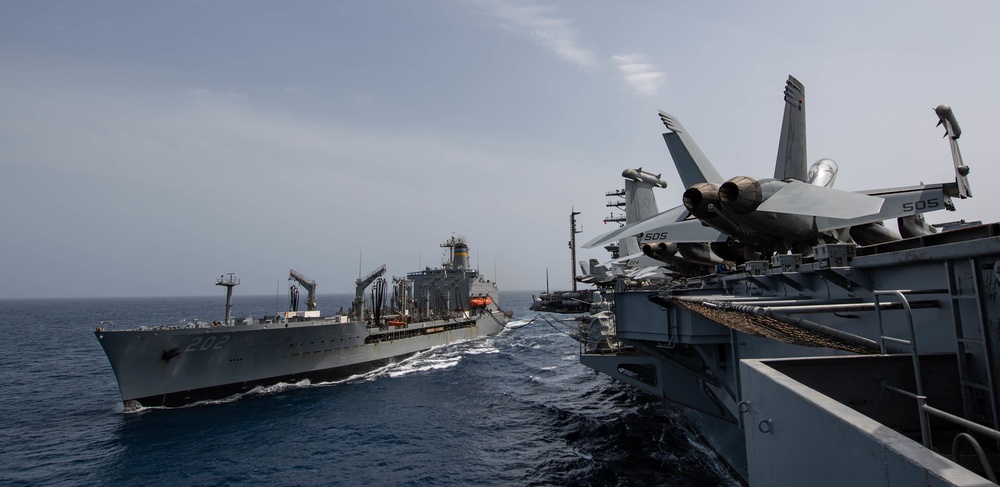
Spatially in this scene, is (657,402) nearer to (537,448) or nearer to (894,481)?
(537,448)

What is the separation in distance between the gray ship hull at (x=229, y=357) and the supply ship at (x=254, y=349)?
0.04m

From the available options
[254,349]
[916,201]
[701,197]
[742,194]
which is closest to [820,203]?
[742,194]

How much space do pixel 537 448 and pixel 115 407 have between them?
21465 millimetres

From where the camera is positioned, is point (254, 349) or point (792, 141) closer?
point (792, 141)

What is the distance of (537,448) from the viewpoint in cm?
1655

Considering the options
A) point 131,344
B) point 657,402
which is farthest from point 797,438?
point 131,344

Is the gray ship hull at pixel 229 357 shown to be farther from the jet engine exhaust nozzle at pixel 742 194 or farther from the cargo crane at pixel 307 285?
the jet engine exhaust nozzle at pixel 742 194

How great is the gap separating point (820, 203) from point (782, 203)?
0.76 metres

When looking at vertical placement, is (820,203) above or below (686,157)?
below

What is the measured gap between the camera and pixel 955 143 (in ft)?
32.8

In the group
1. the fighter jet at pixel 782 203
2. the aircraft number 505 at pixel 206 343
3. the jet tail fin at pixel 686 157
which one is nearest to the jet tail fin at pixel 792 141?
the fighter jet at pixel 782 203

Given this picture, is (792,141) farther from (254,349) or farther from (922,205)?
(254,349)

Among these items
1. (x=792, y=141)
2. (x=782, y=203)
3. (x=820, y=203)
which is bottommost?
(x=820, y=203)

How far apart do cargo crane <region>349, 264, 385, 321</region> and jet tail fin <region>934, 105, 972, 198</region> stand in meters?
32.4
